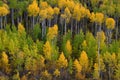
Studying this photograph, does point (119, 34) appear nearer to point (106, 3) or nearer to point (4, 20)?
point (106, 3)

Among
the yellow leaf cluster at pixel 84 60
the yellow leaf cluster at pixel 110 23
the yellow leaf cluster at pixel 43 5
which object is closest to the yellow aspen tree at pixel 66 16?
the yellow leaf cluster at pixel 43 5

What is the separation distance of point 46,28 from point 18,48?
1440 cm

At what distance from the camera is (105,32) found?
115688 millimetres

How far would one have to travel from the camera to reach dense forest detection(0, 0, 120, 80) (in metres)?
96.2

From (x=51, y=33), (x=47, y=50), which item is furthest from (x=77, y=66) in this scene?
(x=51, y=33)

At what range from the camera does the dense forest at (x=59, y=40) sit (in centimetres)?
9619

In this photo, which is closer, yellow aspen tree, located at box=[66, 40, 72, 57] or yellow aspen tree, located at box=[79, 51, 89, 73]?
yellow aspen tree, located at box=[79, 51, 89, 73]

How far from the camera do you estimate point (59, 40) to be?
108188mm

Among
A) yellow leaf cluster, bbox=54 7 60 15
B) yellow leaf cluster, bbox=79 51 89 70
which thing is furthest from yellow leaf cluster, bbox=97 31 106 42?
yellow leaf cluster, bbox=54 7 60 15

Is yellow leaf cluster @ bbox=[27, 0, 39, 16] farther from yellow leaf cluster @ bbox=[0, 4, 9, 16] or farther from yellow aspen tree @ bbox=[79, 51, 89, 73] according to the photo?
yellow aspen tree @ bbox=[79, 51, 89, 73]

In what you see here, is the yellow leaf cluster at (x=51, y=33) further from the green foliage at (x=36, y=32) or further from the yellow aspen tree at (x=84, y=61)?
the yellow aspen tree at (x=84, y=61)

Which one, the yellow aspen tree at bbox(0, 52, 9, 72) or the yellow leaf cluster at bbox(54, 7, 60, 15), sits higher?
the yellow leaf cluster at bbox(54, 7, 60, 15)

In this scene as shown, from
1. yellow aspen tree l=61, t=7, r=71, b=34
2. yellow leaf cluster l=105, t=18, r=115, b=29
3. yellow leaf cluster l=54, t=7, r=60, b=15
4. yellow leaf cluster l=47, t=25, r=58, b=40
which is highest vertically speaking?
yellow leaf cluster l=54, t=7, r=60, b=15

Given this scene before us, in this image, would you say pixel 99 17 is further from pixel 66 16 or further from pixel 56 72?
pixel 56 72
